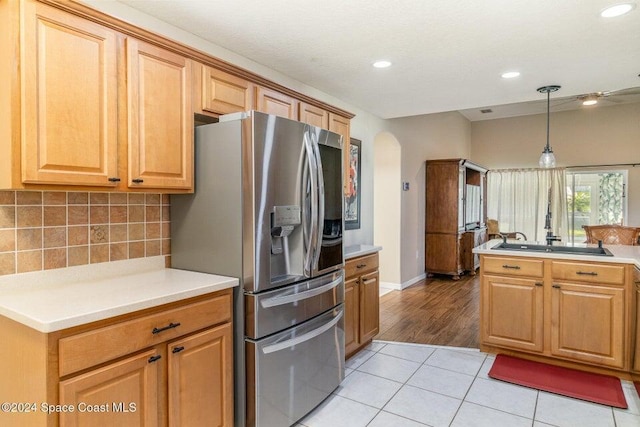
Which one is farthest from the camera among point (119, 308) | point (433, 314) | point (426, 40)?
point (433, 314)

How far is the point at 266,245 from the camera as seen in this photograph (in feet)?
6.58

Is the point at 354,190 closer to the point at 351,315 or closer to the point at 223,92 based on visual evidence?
the point at 351,315

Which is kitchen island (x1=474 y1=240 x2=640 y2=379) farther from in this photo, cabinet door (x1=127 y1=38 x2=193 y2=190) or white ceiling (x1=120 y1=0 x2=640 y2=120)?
cabinet door (x1=127 y1=38 x2=193 y2=190)

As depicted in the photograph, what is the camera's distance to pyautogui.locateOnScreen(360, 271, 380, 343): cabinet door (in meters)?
3.19

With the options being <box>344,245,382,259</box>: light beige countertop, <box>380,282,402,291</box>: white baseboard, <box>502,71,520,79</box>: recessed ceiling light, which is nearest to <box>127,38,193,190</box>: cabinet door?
<box>344,245,382,259</box>: light beige countertop

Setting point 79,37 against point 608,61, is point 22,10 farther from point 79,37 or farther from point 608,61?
point 608,61

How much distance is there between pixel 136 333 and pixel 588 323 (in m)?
3.00

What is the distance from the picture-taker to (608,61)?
2.88 metres

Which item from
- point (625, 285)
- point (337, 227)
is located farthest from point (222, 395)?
point (625, 285)

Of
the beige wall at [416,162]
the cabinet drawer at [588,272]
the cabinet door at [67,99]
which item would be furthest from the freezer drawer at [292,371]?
the beige wall at [416,162]

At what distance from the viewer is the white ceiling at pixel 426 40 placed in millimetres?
2105

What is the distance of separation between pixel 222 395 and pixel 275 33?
7.06ft

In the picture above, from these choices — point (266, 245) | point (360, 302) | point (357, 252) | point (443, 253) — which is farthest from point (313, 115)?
point (443, 253)

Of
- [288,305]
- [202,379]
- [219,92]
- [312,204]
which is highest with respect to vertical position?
[219,92]
